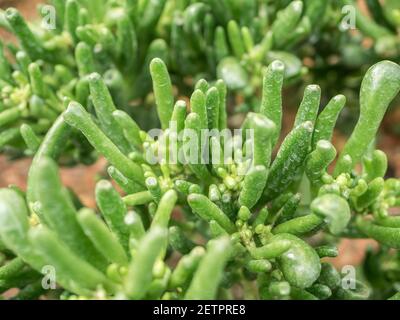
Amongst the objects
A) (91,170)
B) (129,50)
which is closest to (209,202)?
(129,50)

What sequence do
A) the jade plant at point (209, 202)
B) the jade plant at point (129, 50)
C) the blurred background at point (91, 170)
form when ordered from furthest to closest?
the blurred background at point (91, 170) < the jade plant at point (129, 50) < the jade plant at point (209, 202)

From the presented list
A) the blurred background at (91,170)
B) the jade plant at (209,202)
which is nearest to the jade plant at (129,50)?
the jade plant at (209,202)

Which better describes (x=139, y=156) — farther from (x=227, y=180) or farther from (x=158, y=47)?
(x=158, y=47)

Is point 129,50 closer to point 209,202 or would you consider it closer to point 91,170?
point 209,202

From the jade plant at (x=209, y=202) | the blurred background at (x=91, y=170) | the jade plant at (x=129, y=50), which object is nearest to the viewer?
the jade plant at (x=209, y=202)

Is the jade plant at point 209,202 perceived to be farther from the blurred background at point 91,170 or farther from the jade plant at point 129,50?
the blurred background at point 91,170
